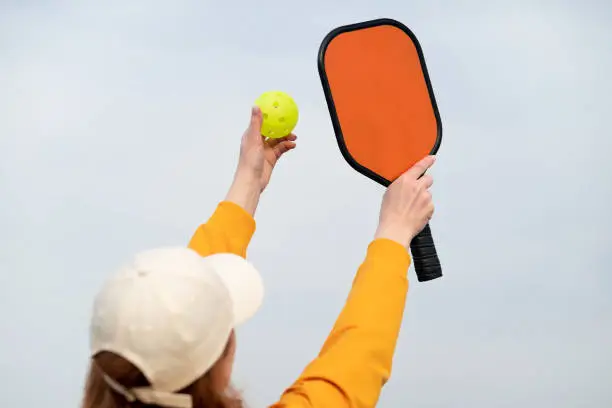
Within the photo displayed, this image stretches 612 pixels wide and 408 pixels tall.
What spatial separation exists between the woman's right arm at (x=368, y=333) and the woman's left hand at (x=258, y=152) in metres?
0.85

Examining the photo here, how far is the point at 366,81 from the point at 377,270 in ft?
3.49

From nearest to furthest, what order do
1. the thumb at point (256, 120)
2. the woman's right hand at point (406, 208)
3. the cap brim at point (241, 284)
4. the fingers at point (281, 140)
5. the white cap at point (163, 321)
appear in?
the white cap at point (163, 321) < the cap brim at point (241, 284) < the woman's right hand at point (406, 208) < the thumb at point (256, 120) < the fingers at point (281, 140)

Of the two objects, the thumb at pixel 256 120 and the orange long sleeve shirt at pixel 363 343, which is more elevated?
the thumb at pixel 256 120

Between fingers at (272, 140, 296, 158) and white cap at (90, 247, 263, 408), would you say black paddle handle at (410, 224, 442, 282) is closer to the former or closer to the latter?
fingers at (272, 140, 296, 158)

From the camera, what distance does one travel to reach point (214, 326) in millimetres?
2223

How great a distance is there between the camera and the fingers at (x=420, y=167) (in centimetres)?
323

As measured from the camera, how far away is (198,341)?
2170mm

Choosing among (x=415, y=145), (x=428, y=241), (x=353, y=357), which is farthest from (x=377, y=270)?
(x=415, y=145)

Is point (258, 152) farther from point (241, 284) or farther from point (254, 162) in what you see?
point (241, 284)

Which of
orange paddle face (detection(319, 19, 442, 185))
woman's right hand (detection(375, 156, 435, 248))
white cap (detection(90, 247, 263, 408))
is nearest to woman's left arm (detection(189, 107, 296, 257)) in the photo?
orange paddle face (detection(319, 19, 442, 185))

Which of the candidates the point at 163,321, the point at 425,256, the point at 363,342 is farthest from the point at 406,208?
the point at 163,321

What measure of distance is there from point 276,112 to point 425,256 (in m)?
0.97

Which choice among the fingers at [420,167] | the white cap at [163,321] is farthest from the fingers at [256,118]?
the white cap at [163,321]

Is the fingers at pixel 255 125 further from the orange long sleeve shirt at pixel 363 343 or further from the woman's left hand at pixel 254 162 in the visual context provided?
the orange long sleeve shirt at pixel 363 343
